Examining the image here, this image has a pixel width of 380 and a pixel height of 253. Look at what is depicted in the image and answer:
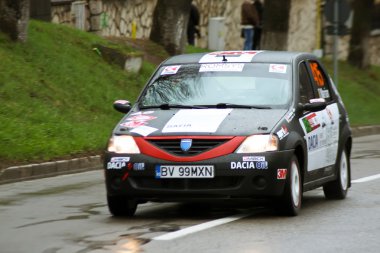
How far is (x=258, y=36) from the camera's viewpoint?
115 ft

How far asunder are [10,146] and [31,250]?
8.27 meters

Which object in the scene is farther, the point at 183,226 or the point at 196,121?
the point at 196,121

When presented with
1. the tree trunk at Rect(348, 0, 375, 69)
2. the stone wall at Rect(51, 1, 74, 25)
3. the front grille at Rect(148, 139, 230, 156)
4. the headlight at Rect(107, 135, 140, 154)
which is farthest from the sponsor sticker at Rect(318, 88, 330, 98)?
the tree trunk at Rect(348, 0, 375, 69)

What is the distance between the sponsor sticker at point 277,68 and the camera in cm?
1206

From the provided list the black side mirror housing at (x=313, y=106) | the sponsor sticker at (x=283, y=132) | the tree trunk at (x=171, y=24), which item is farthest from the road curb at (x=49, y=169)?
the tree trunk at (x=171, y=24)

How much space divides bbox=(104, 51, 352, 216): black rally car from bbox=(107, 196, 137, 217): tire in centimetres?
1

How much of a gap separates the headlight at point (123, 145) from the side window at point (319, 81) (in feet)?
8.27

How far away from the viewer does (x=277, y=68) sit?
12.1 metres

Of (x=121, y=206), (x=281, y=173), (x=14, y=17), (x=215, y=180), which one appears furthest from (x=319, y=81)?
(x=14, y=17)

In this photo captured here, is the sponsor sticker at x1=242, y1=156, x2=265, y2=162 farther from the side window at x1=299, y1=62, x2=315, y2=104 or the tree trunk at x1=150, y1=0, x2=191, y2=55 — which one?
the tree trunk at x1=150, y1=0, x2=191, y2=55

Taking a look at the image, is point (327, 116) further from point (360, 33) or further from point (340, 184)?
point (360, 33)

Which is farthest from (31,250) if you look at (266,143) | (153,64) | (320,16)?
(320,16)

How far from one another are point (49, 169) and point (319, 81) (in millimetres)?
5321

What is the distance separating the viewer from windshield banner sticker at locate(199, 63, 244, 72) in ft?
39.7
